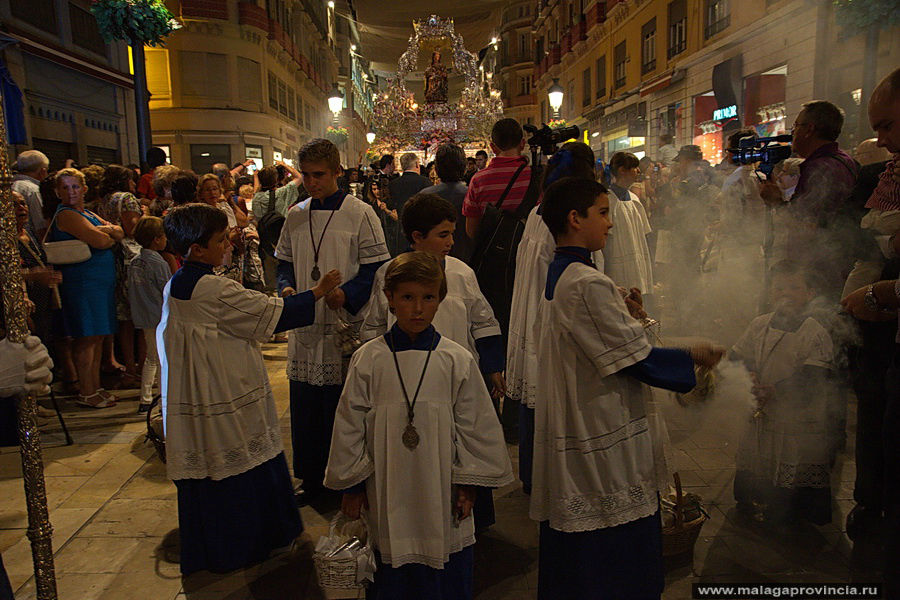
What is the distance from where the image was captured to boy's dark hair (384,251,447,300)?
86.5 inches

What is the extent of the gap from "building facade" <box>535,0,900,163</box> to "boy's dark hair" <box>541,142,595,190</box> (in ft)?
22.0

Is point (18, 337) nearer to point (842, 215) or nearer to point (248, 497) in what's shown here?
point (248, 497)

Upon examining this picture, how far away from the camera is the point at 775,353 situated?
3152 millimetres

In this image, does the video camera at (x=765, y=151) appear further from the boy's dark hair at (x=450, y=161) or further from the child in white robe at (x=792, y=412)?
the boy's dark hair at (x=450, y=161)

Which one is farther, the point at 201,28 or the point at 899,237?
the point at 201,28

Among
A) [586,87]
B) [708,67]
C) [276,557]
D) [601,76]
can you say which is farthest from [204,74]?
[276,557]

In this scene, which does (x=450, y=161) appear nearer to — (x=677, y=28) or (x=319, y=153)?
(x=319, y=153)

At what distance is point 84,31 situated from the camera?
523 inches

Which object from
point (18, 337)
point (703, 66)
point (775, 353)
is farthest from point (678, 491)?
point (703, 66)

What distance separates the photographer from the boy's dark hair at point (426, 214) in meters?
2.89

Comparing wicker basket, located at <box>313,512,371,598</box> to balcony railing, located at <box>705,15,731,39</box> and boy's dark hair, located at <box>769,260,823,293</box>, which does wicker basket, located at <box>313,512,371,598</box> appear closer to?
boy's dark hair, located at <box>769,260,823,293</box>

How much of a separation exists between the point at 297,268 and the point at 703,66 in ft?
46.5

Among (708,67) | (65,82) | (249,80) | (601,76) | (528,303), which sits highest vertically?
(601,76)

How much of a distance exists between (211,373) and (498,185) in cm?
226
